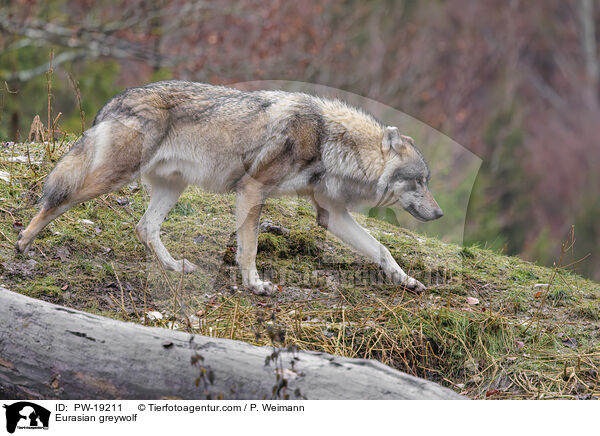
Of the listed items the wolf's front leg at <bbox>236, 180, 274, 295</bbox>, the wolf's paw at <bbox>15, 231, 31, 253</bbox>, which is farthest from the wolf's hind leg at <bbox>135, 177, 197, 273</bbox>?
the wolf's paw at <bbox>15, 231, 31, 253</bbox>

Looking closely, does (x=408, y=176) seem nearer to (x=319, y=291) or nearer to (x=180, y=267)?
(x=319, y=291)

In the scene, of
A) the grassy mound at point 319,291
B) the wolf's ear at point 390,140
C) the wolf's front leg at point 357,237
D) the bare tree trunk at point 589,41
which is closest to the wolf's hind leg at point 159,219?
the grassy mound at point 319,291

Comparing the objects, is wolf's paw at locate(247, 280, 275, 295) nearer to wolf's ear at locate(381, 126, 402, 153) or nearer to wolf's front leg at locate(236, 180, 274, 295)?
wolf's front leg at locate(236, 180, 274, 295)

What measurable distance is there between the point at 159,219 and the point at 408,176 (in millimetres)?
2155

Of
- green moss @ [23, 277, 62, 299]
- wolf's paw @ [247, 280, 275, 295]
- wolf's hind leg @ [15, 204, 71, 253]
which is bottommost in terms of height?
green moss @ [23, 277, 62, 299]

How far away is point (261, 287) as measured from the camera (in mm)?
4980

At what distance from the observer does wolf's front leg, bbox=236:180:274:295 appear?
16.5 feet

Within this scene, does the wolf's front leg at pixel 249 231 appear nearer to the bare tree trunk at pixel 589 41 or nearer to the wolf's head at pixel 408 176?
the wolf's head at pixel 408 176

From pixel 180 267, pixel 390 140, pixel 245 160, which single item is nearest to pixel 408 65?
pixel 390 140

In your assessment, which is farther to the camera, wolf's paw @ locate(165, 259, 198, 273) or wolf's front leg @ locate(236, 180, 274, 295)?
wolf's paw @ locate(165, 259, 198, 273)

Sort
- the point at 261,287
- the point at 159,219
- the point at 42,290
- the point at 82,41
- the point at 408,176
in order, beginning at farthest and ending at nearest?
the point at 82,41
the point at 408,176
the point at 159,219
the point at 261,287
the point at 42,290
